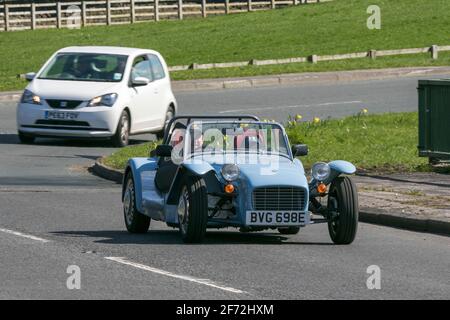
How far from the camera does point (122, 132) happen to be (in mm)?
27469

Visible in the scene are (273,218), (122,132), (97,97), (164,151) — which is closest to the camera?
(273,218)

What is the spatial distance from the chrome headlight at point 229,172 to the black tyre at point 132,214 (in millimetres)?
1627

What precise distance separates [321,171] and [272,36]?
48.8m

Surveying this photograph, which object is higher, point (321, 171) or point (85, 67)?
point (85, 67)

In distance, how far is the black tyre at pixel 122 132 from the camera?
2730 cm

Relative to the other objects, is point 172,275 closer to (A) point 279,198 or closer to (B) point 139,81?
(A) point 279,198

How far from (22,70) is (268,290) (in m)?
39.0

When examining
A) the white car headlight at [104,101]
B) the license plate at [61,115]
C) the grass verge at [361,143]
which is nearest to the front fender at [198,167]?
the grass verge at [361,143]

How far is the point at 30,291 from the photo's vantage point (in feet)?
36.5

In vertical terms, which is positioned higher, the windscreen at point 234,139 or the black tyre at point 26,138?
the windscreen at point 234,139

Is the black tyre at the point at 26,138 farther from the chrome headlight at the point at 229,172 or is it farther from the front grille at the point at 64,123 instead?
the chrome headlight at the point at 229,172

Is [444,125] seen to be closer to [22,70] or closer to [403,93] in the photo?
[403,93]

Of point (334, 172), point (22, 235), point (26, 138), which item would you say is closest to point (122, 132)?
point (26, 138)
